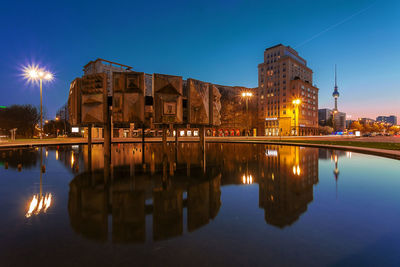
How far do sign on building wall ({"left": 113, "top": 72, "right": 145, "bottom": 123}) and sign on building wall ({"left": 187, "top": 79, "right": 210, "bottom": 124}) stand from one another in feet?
11.7

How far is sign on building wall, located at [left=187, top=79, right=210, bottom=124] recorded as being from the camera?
47.4 ft

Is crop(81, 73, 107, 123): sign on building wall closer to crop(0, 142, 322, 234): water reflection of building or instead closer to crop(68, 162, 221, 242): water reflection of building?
crop(0, 142, 322, 234): water reflection of building

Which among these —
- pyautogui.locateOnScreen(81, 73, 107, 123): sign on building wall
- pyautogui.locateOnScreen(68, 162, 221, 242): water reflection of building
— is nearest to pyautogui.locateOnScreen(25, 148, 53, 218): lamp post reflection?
pyautogui.locateOnScreen(68, 162, 221, 242): water reflection of building

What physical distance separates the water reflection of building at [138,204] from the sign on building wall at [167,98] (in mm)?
4812

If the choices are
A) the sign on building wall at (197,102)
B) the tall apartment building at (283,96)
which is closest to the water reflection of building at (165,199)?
the sign on building wall at (197,102)

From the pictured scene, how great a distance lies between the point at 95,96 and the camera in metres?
13.1

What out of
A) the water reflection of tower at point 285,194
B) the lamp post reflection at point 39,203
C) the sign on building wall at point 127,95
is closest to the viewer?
the water reflection of tower at point 285,194

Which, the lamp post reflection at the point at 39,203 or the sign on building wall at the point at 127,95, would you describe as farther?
the sign on building wall at the point at 127,95

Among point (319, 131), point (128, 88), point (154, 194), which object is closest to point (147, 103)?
point (128, 88)

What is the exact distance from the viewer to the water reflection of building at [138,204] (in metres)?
4.48

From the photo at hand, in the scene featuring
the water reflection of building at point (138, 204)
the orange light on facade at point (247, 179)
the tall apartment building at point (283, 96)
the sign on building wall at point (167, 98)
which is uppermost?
the tall apartment building at point (283, 96)

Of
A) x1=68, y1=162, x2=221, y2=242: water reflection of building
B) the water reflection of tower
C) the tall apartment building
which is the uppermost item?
the tall apartment building

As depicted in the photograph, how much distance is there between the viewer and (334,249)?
3.68 meters

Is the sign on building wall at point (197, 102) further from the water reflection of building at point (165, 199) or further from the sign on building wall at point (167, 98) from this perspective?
the water reflection of building at point (165, 199)
